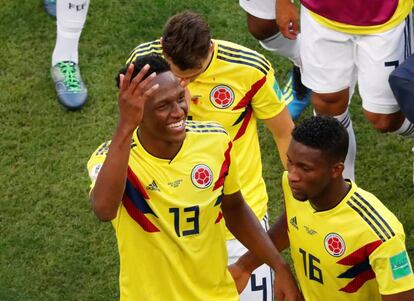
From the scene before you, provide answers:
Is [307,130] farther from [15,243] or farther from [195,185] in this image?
[15,243]

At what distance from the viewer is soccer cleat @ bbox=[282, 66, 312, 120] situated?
7.00m

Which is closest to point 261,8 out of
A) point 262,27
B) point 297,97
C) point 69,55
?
point 262,27

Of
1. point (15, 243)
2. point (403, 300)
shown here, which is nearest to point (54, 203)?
point (15, 243)

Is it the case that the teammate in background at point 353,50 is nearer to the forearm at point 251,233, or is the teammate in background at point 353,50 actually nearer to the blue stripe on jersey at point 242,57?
the blue stripe on jersey at point 242,57

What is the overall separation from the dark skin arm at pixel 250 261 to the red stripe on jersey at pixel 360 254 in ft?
1.44

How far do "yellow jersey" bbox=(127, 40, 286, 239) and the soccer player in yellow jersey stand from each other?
78 cm

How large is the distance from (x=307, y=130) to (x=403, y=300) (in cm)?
78

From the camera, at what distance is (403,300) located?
3914mm

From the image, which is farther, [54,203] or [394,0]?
[54,203]

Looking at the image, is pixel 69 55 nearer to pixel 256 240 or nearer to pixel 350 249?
pixel 256 240

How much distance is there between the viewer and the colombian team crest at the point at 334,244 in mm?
3990

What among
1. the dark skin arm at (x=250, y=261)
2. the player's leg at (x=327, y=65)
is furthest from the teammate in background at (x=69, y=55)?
the dark skin arm at (x=250, y=261)

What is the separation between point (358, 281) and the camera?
4.07 meters

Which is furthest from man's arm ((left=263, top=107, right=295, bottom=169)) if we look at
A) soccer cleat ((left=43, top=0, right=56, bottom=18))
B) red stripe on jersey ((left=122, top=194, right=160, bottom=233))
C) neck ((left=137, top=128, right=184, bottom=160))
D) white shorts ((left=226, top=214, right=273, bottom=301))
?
soccer cleat ((left=43, top=0, right=56, bottom=18))
